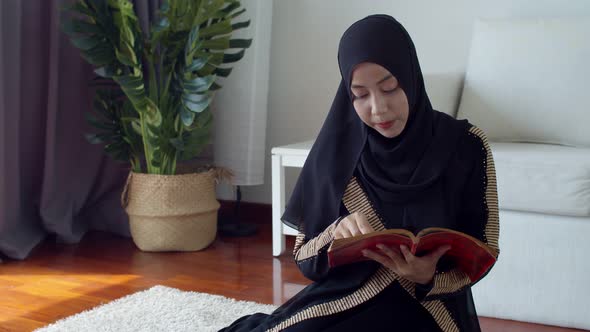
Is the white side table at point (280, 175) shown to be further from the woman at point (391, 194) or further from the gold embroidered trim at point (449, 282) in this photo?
the gold embroidered trim at point (449, 282)

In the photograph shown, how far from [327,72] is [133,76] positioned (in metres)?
0.91

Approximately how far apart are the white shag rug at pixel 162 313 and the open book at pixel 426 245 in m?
0.89

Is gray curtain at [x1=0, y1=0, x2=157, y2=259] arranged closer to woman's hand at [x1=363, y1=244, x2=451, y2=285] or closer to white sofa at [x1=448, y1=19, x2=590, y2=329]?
white sofa at [x1=448, y1=19, x2=590, y2=329]

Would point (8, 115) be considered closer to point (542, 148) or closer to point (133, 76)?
point (133, 76)

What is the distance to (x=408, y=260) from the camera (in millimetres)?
1069

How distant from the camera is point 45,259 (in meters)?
2.60

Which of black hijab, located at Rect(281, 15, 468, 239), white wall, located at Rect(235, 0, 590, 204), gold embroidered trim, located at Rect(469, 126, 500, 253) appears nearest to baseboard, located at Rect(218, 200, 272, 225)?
white wall, located at Rect(235, 0, 590, 204)

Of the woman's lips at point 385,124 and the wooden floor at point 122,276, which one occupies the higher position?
the woman's lips at point 385,124

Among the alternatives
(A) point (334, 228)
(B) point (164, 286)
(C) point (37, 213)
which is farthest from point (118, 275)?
(A) point (334, 228)

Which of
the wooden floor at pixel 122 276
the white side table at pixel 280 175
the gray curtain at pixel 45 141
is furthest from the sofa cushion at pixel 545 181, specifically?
the gray curtain at pixel 45 141

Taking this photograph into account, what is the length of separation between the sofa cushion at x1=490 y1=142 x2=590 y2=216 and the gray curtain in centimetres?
169

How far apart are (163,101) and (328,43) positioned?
80 centimetres

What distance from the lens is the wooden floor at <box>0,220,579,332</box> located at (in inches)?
80.6

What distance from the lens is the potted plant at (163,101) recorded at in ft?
8.52
